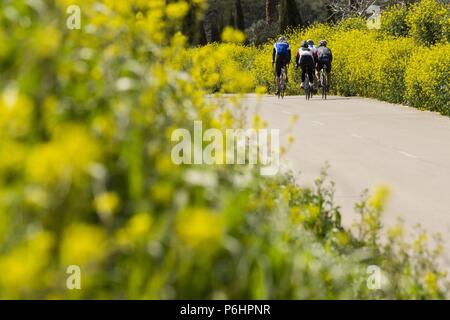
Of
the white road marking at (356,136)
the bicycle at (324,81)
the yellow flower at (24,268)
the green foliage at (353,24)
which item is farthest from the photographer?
the green foliage at (353,24)

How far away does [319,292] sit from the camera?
3465 millimetres

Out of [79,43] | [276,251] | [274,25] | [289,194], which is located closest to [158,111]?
[79,43]

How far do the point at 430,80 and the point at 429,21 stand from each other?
19.2ft

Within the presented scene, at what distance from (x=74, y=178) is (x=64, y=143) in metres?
0.63

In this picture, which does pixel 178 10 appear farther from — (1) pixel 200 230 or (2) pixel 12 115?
(1) pixel 200 230

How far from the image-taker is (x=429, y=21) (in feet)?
82.4

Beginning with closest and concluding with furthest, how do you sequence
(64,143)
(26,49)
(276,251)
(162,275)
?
(64,143) < (162,275) < (276,251) < (26,49)

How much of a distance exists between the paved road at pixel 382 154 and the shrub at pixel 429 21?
13.7 feet

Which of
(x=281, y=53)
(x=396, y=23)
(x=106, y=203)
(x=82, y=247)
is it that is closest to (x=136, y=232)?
(x=106, y=203)

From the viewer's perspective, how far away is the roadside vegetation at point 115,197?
2438 mm

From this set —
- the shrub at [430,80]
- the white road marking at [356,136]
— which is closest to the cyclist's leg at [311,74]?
the shrub at [430,80]

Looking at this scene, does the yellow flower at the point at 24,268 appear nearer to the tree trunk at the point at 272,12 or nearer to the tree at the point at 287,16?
the tree at the point at 287,16

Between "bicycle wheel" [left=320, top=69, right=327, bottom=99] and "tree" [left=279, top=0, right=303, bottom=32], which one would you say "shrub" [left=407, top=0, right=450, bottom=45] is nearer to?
"bicycle wheel" [left=320, top=69, right=327, bottom=99]
